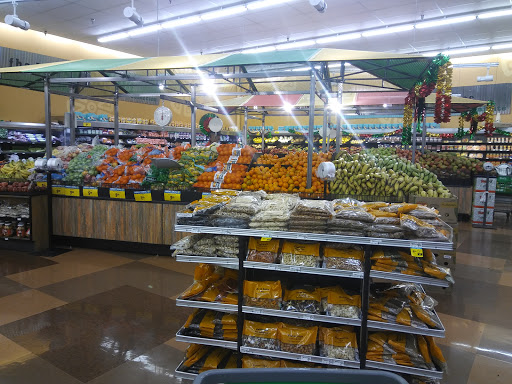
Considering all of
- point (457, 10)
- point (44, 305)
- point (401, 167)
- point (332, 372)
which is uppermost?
point (457, 10)

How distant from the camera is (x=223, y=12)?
10.1 meters

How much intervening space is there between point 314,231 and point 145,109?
605 inches

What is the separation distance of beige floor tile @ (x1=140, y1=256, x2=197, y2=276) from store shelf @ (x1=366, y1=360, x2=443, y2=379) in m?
2.81

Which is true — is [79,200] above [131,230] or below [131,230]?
above

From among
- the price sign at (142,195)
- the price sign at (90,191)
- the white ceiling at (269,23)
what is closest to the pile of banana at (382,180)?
the price sign at (142,195)

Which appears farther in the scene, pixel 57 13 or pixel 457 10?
pixel 57 13

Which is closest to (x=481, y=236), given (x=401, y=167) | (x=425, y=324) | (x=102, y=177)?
(x=401, y=167)

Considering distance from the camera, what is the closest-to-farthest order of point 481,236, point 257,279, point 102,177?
point 257,279, point 102,177, point 481,236

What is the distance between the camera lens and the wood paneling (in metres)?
5.24

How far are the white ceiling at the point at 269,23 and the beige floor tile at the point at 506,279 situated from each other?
23.5 feet

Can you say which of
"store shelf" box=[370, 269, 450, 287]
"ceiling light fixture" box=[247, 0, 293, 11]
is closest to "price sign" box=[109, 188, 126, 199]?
"store shelf" box=[370, 269, 450, 287]

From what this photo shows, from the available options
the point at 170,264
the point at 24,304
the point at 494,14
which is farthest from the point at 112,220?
the point at 494,14

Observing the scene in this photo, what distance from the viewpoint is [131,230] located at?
535 centimetres

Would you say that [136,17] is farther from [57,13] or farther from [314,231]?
[314,231]
